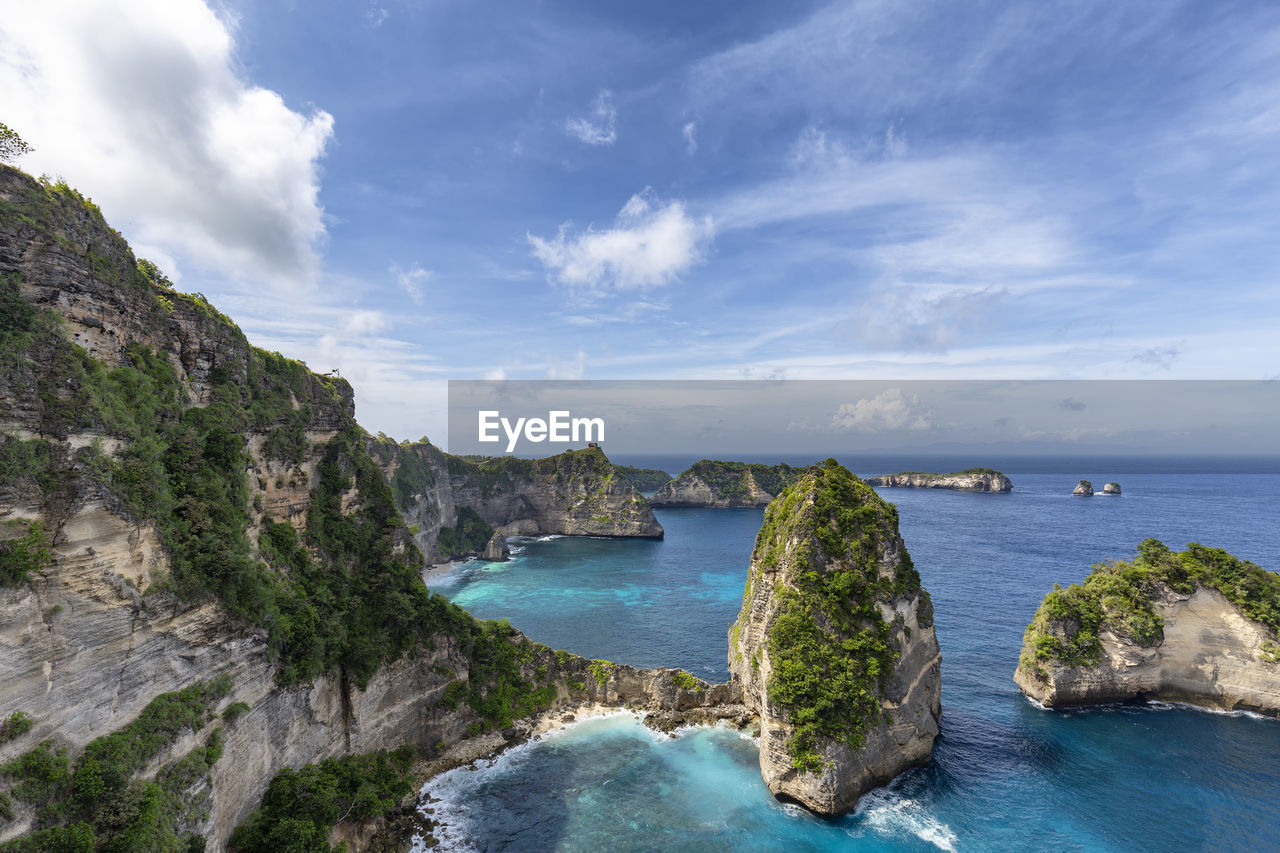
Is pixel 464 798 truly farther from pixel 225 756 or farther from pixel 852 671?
pixel 852 671

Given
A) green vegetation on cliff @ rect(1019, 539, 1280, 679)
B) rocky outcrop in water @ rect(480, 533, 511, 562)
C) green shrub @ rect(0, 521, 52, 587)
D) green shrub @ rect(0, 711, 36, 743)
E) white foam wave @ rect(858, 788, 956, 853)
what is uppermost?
green shrub @ rect(0, 521, 52, 587)

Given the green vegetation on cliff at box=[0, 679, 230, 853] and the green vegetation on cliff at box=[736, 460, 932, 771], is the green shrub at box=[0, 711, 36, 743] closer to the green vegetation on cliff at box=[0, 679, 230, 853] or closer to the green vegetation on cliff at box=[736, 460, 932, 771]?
the green vegetation on cliff at box=[0, 679, 230, 853]

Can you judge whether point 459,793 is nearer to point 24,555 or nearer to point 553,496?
point 24,555

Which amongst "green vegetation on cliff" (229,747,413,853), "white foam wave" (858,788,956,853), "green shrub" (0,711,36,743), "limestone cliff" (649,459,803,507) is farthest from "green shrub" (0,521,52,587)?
"limestone cliff" (649,459,803,507)

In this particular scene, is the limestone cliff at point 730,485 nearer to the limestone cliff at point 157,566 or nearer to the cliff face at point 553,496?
the cliff face at point 553,496

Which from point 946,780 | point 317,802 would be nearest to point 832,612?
point 946,780

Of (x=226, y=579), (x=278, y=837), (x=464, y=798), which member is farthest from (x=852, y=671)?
(x=226, y=579)

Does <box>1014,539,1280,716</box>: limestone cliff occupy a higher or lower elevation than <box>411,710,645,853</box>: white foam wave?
higher

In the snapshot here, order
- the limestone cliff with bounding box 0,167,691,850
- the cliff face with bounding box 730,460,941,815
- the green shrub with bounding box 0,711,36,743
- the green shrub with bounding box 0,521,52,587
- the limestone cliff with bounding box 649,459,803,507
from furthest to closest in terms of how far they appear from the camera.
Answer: the limestone cliff with bounding box 649,459,803,507
the cliff face with bounding box 730,460,941,815
the limestone cliff with bounding box 0,167,691,850
the green shrub with bounding box 0,521,52,587
the green shrub with bounding box 0,711,36,743
